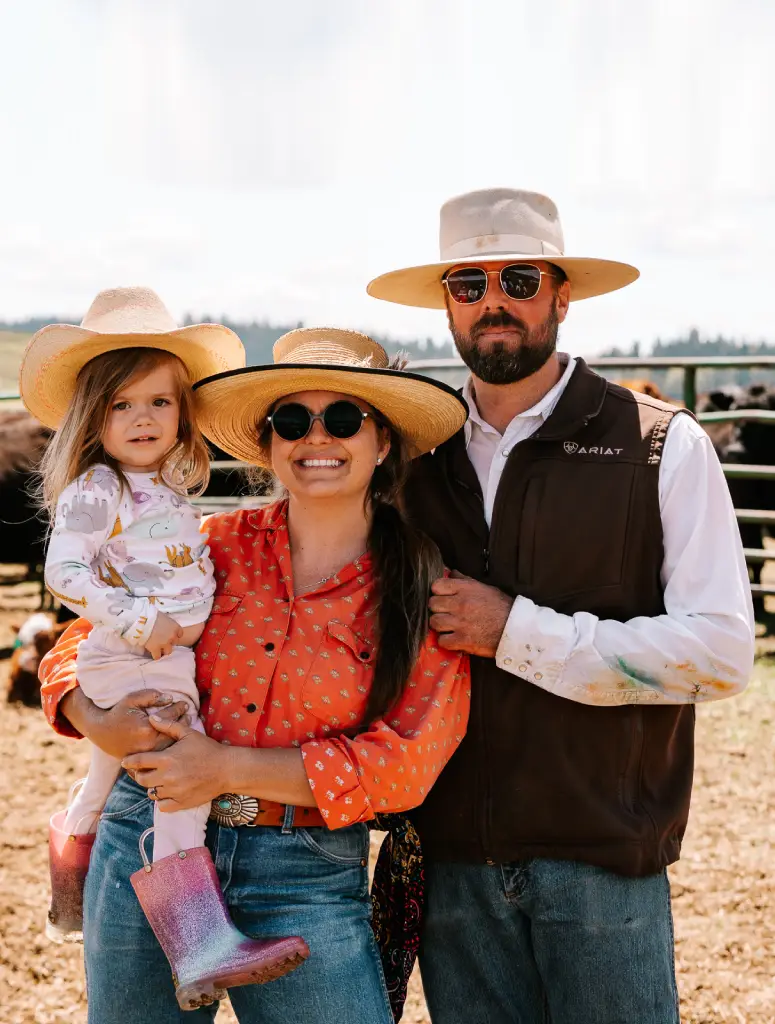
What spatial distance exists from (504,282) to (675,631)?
95 centimetres

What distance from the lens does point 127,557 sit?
223 centimetres

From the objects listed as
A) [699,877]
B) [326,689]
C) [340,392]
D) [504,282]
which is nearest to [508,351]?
[504,282]

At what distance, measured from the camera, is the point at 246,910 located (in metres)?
1.99

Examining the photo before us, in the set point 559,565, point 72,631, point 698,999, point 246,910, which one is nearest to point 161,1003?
point 246,910

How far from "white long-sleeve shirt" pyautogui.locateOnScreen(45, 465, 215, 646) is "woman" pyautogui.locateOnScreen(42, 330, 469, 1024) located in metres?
0.09

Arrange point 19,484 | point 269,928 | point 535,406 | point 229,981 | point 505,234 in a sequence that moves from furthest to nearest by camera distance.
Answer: point 19,484
point 505,234
point 535,406
point 269,928
point 229,981

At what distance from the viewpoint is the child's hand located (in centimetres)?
209

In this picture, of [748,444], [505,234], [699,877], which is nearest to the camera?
[505,234]

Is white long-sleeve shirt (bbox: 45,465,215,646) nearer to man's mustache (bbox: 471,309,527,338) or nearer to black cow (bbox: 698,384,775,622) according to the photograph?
man's mustache (bbox: 471,309,527,338)

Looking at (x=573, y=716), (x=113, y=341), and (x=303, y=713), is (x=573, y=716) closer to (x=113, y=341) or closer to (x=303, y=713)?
(x=303, y=713)

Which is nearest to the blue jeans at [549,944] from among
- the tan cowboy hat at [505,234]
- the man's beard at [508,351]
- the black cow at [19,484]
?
the man's beard at [508,351]

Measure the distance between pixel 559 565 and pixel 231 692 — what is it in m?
0.77

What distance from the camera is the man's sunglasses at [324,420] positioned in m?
2.24

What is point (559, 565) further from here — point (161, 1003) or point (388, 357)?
point (161, 1003)
